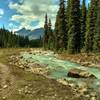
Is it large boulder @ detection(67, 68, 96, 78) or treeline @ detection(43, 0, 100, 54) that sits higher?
treeline @ detection(43, 0, 100, 54)

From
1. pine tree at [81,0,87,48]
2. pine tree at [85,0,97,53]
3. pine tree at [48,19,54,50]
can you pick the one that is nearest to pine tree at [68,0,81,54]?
pine tree at [85,0,97,53]

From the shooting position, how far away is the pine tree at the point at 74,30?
2352 inches

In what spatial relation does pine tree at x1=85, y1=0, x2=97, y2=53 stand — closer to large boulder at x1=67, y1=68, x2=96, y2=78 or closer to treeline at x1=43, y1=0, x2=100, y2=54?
treeline at x1=43, y1=0, x2=100, y2=54

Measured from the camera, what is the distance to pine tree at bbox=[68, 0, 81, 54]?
5975 cm

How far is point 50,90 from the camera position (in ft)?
65.6

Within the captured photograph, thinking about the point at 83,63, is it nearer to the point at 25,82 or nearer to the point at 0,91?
the point at 25,82

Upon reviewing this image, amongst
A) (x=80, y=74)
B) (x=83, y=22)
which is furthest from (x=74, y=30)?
(x=80, y=74)

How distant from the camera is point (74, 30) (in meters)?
60.3

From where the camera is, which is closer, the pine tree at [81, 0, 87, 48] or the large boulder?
the large boulder

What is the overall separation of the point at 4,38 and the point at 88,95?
12434 cm

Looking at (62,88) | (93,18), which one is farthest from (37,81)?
(93,18)

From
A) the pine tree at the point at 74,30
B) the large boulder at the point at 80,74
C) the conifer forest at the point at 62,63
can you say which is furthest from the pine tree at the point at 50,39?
the large boulder at the point at 80,74

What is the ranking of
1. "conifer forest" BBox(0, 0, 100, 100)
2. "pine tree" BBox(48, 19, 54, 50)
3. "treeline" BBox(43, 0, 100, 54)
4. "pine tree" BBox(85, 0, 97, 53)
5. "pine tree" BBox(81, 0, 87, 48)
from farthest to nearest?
"pine tree" BBox(48, 19, 54, 50)
"pine tree" BBox(81, 0, 87, 48)
"pine tree" BBox(85, 0, 97, 53)
"treeline" BBox(43, 0, 100, 54)
"conifer forest" BBox(0, 0, 100, 100)

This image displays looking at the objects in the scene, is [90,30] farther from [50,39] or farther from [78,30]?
[50,39]
